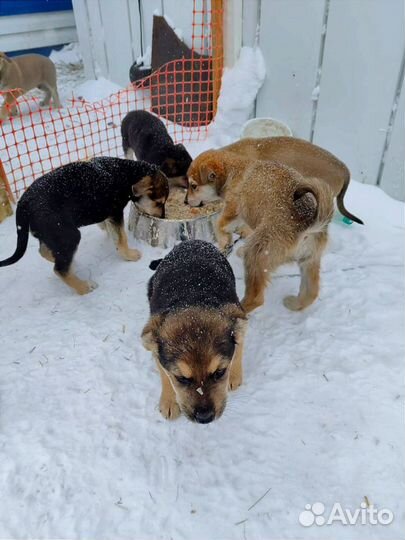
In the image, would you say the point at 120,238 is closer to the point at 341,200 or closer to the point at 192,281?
the point at 192,281

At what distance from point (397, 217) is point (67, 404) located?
166 inches

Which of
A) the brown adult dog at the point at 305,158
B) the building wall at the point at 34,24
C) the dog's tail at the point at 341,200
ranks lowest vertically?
the dog's tail at the point at 341,200

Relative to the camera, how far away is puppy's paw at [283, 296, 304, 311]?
12.8 feet

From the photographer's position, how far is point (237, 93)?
636cm

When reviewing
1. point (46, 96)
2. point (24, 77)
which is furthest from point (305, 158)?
point (46, 96)

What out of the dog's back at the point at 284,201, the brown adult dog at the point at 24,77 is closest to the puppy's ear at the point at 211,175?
the dog's back at the point at 284,201

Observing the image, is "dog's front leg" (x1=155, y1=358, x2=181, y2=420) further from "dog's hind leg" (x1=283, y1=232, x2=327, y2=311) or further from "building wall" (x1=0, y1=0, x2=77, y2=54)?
"building wall" (x1=0, y1=0, x2=77, y2=54)

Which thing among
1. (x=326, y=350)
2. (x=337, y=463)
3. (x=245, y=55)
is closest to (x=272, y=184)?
(x=326, y=350)

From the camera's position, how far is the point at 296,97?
6039mm

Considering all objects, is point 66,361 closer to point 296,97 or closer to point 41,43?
point 296,97

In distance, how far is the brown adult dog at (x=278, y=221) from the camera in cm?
325

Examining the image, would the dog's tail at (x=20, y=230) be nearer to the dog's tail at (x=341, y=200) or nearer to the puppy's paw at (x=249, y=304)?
the puppy's paw at (x=249, y=304)

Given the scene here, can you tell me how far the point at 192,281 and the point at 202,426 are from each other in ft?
3.48

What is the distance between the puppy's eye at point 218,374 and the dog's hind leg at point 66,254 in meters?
2.11
